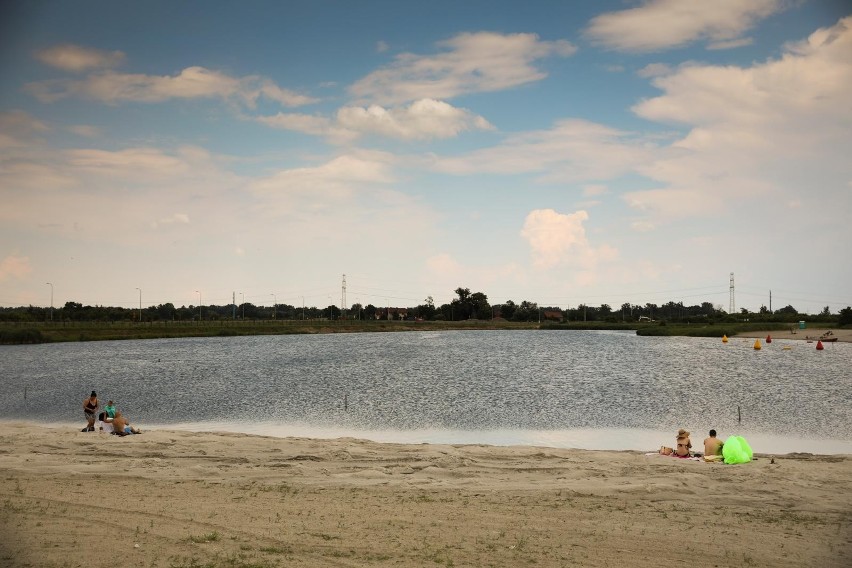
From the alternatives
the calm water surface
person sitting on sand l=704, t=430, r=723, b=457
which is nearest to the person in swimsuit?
the calm water surface

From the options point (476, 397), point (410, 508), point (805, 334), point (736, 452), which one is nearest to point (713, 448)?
point (736, 452)

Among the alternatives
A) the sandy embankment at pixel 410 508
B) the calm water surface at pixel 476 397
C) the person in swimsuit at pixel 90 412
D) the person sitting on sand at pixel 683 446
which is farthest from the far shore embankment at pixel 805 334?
the person in swimsuit at pixel 90 412

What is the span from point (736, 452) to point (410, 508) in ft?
42.4

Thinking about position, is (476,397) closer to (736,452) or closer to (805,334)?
(736,452)

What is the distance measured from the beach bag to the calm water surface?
19.3 ft

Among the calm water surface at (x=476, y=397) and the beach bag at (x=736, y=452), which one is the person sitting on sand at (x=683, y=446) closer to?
the beach bag at (x=736, y=452)

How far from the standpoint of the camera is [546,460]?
24.6m

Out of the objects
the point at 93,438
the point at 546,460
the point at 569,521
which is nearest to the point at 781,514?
the point at 569,521

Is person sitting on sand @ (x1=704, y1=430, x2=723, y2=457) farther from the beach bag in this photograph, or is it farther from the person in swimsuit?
the person in swimsuit

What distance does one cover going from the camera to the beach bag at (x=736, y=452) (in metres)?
23.7

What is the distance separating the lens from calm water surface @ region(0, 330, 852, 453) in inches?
1367

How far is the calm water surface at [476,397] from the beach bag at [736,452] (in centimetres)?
588

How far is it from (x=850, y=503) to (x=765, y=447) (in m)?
12.3

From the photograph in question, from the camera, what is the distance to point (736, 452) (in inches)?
933
